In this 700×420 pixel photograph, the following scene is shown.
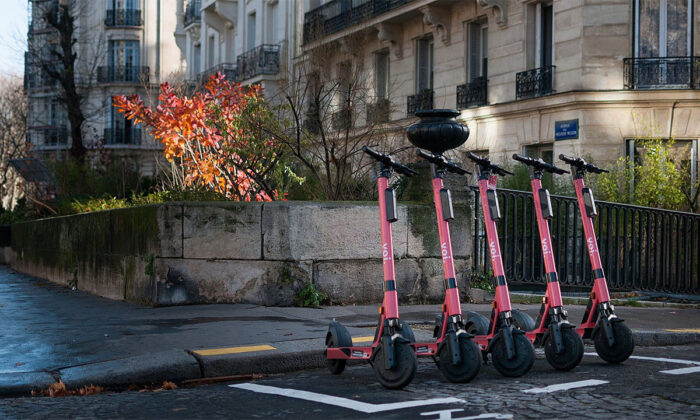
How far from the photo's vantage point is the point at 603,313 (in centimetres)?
669

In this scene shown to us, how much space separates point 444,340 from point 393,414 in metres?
1.00

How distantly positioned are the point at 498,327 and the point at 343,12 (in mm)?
22729

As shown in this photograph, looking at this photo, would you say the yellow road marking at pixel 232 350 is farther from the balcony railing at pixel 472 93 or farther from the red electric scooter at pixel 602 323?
the balcony railing at pixel 472 93

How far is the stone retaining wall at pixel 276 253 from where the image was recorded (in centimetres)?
962

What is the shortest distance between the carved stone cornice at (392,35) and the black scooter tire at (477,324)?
20.3 meters

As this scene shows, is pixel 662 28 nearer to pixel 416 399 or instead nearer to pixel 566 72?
pixel 566 72

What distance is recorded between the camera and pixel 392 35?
2631 centimetres

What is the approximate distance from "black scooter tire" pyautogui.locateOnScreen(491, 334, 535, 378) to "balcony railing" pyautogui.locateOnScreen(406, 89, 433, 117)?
18.8 meters

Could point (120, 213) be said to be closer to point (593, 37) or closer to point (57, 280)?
point (57, 280)

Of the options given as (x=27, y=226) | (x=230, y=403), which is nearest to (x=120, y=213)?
(x=230, y=403)

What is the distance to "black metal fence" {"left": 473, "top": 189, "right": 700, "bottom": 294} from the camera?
1115 centimetres

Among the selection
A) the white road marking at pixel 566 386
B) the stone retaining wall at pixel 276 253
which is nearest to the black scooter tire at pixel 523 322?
the white road marking at pixel 566 386

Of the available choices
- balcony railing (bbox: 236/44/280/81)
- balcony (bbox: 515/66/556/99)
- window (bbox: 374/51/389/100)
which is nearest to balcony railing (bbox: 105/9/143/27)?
balcony railing (bbox: 236/44/280/81)

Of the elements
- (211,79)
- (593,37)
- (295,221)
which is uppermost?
(593,37)
